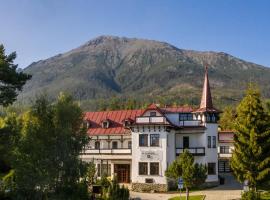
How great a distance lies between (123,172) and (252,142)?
64.3 feet

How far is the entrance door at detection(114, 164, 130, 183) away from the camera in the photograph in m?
49.0

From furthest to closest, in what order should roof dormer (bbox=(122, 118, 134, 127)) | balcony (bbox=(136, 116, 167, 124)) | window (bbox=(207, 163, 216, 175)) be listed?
1. roof dormer (bbox=(122, 118, 134, 127))
2. window (bbox=(207, 163, 216, 175))
3. balcony (bbox=(136, 116, 167, 124))

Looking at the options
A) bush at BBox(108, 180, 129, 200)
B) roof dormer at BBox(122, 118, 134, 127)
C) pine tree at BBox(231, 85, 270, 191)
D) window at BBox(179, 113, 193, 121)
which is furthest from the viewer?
roof dormer at BBox(122, 118, 134, 127)

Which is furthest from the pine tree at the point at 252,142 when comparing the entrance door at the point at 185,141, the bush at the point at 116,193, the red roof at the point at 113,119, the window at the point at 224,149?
the window at the point at 224,149

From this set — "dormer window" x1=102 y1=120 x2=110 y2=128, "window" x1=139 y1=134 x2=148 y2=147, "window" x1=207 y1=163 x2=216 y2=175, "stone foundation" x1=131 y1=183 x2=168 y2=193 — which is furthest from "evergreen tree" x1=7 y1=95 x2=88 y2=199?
"dormer window" x1=102 y1=120 x2=110 y2=128

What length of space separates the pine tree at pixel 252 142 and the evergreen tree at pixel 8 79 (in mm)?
17928

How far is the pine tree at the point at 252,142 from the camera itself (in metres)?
33.5

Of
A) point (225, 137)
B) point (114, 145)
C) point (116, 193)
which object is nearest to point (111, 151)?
point (114, 145)

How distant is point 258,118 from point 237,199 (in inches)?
309

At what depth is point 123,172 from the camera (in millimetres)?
49219

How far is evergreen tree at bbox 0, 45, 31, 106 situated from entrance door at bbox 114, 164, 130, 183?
22.1 m

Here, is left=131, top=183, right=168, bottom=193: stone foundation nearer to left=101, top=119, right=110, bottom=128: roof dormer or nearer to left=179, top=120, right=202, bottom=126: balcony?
left=179, top=120, right=202, bottom=126: balcony

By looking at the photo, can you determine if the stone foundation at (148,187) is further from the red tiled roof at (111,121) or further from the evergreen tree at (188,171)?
the evergreen tree at (188,171)

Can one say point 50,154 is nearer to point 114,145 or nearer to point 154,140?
point 154,140
